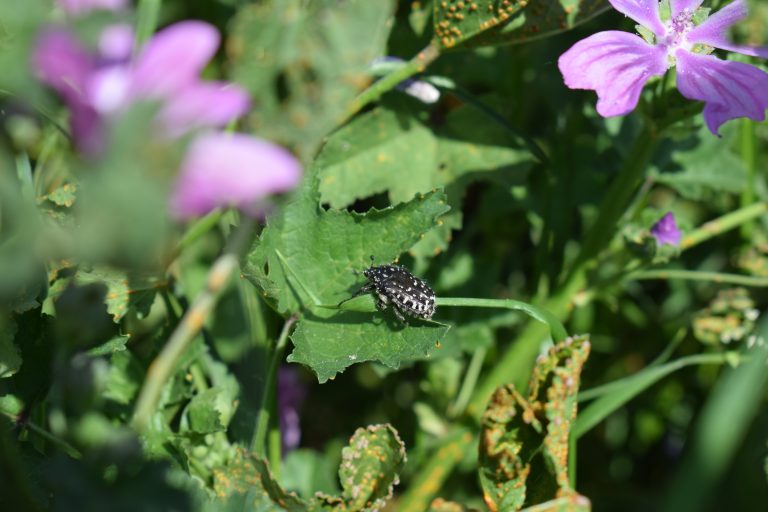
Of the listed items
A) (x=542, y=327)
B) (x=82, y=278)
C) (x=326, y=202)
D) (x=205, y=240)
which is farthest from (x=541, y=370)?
(x=205, y=240)

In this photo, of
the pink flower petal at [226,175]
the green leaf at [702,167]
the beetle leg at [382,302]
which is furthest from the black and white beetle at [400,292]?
the green leaf at [702,167]

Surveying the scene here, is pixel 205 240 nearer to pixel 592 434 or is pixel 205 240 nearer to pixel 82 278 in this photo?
pixel 82 278

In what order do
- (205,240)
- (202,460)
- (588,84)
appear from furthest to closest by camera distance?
1. (205,240)
2. (202,460)
3. (588,84)

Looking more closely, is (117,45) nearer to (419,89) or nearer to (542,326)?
(419,89)

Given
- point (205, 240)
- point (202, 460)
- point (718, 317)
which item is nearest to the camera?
point (202, 460)

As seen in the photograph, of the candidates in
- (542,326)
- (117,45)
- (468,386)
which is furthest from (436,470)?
(117,45)

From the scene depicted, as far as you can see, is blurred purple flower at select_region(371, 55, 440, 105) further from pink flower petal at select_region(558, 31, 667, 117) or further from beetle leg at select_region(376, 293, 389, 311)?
beetle leg at select_region(376, 293, 389, 311)

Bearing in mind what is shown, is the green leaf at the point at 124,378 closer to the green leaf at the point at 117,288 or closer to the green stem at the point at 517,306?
the green leaf at the point at 117,288
